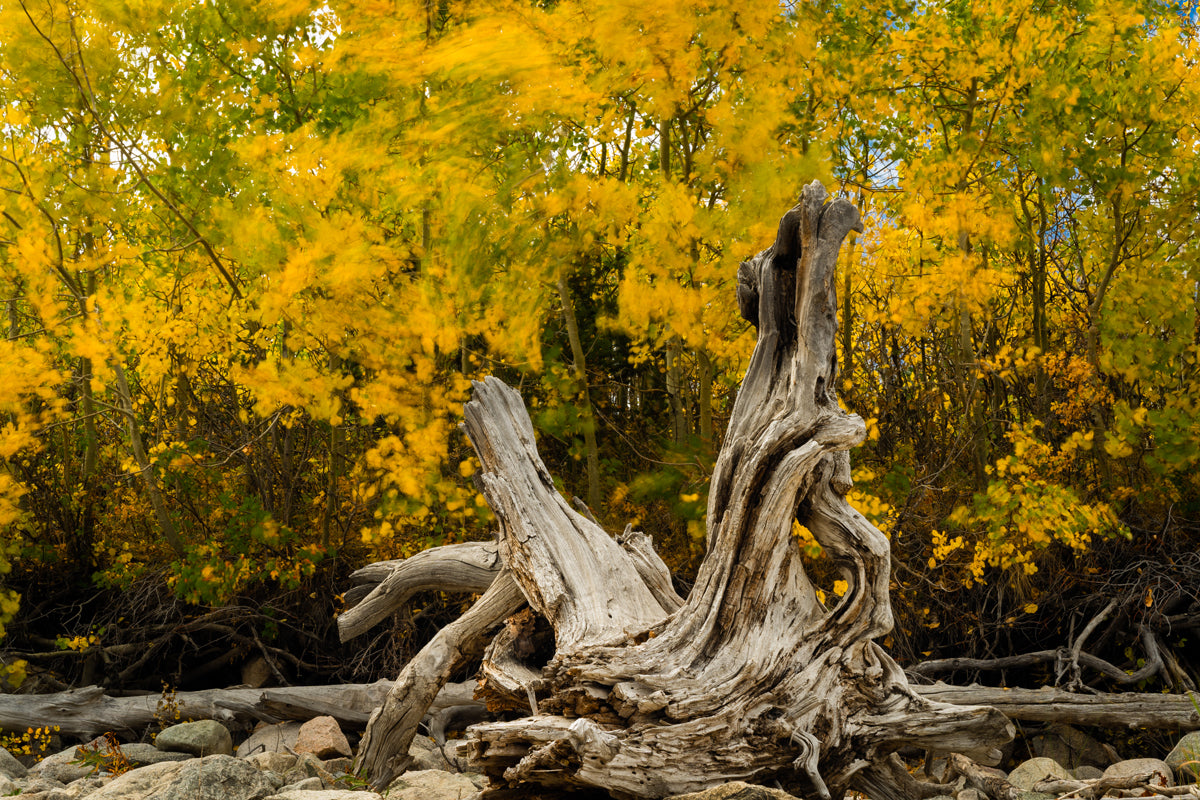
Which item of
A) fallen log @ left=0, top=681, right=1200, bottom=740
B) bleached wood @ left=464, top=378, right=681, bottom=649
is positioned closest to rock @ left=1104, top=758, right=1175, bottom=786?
fallen log @ left=0, top=681, right=1200, bottom=740

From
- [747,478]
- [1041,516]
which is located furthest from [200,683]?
[1041,516]

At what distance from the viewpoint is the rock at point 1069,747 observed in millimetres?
6474

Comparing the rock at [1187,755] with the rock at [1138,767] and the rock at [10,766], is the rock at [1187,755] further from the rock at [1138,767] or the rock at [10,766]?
the rock at [10,766]

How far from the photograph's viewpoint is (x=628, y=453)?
900 centimetres

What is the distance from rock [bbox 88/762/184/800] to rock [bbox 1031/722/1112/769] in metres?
5.64

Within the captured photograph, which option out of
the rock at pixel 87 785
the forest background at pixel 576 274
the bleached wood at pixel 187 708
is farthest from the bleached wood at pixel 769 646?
the bleached wood at pixel 187 708

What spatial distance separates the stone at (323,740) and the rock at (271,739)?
8.4 inches

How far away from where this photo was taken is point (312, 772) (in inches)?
219

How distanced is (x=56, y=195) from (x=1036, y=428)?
8.55 m

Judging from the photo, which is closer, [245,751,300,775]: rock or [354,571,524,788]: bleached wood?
[354,571,524,788]: bleached wood

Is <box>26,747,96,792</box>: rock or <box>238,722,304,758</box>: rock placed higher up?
<box>26,747,96,792</box>: rock

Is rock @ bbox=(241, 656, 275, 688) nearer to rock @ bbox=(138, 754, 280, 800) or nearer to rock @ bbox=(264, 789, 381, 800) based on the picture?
rock @ bbox=(138, 754, 280, 800)

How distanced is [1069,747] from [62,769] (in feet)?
22.8

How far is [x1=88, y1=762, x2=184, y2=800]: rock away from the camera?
4.02 metres
